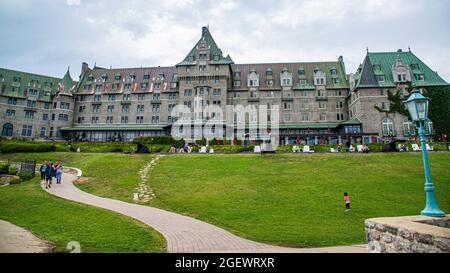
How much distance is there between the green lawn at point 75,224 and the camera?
9.05 meters

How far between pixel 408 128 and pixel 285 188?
48.2 meters

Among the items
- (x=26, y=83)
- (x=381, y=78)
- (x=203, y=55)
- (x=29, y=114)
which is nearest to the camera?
(x=381, y=78)

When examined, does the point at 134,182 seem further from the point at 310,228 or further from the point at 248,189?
the point at 310,228

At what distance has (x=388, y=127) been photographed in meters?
55.9

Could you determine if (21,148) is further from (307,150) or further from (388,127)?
(388,127)

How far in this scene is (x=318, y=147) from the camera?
4056 cm

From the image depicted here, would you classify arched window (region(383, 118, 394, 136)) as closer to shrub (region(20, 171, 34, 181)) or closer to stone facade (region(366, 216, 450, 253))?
stone facade (region(366, 216, 450, 253))

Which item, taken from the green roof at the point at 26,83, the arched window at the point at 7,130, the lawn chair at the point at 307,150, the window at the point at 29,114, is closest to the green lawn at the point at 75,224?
the lawn chair at the point at 307,150

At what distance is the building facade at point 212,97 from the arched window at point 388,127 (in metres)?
0.19

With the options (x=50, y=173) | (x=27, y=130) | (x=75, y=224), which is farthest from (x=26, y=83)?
(x=75, y=224)

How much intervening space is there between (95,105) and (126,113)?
1000 centimetres
